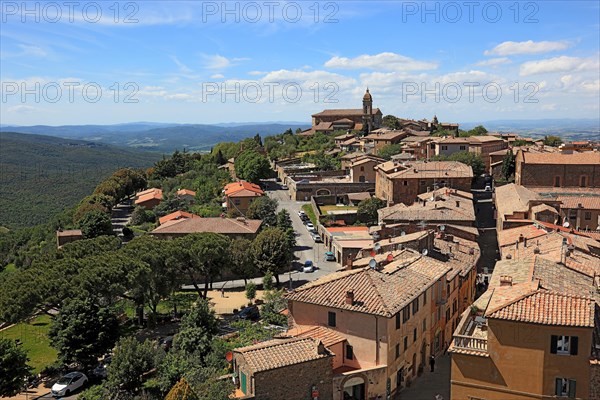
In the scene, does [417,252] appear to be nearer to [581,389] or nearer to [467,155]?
[581,389]

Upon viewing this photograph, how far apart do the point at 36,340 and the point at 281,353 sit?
25.5 m

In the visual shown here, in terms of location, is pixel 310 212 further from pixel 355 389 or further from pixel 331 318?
pixel 355 389

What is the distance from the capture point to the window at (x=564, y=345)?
60.5ft

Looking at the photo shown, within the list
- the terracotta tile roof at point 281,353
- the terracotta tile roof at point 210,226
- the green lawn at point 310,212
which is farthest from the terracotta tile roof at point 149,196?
the terracotta tile roof at point 281,353

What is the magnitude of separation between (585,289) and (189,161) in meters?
90.8

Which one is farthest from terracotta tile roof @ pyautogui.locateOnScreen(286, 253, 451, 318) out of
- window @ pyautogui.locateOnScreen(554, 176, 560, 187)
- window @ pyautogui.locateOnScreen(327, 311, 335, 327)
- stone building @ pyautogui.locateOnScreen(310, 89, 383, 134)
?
stone building @ pyautogui.locateOnScreen(310, 89, 383, 134)

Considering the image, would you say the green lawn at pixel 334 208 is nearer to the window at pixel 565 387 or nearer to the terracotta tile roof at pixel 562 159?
the terracotta tile roof at pixel 562 159

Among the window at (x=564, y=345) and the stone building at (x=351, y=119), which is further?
the stone building at (x=351, y=119)

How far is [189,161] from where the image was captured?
352 ft

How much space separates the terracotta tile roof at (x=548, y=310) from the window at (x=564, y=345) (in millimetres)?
638

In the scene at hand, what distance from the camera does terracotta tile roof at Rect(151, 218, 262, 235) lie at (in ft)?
176

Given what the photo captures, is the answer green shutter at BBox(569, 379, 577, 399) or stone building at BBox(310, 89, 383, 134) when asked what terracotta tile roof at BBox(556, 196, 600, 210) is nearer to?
green shutter at BBox(569, 379, 577, 399)

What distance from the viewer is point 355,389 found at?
2341 centimetres

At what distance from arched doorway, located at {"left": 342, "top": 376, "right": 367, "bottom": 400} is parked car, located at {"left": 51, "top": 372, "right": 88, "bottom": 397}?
1411cm
